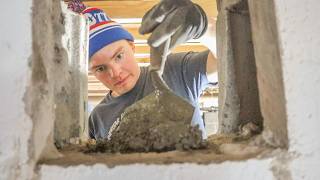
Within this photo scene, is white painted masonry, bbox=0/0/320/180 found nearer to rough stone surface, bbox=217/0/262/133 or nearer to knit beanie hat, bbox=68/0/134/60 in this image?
rough stone surface, bbox=217/0/262/133

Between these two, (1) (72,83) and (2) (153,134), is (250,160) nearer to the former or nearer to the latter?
(2) (153,134)

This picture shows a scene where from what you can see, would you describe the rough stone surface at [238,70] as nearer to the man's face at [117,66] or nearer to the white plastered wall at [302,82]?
the white plastered wall at [302,82]

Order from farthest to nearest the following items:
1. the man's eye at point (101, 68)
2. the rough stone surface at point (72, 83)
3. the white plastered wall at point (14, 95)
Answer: the man's eye at point (101, 68) → the rough stone surface at point (72, 83) → the white plastered wall at point (14, 95)

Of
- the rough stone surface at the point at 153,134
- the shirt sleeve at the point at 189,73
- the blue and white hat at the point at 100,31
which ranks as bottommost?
the shirt sleeve at the point at 189,73

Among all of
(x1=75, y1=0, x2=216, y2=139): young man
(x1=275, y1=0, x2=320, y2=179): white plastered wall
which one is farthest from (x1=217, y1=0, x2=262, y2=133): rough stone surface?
(x1=75, y1=0, x2=216, y2=139): young man

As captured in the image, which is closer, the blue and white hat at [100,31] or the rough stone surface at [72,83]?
the rough stone surface at [72,83]

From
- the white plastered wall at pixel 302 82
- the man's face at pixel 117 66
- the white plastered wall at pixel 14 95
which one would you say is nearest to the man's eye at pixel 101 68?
the man's face at pixel 117 66

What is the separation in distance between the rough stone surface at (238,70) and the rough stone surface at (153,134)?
12 cm

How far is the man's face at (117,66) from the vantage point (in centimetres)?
192

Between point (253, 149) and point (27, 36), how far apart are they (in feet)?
1.55

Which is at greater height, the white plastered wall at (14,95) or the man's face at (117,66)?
the white plastered wall at (14,95)

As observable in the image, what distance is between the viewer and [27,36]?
635 millimetres

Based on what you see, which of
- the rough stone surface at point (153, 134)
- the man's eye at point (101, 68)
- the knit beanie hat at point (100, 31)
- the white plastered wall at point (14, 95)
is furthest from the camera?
the man's eye at point (101, 68)

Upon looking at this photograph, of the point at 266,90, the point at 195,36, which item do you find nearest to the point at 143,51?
the point at 195,36
